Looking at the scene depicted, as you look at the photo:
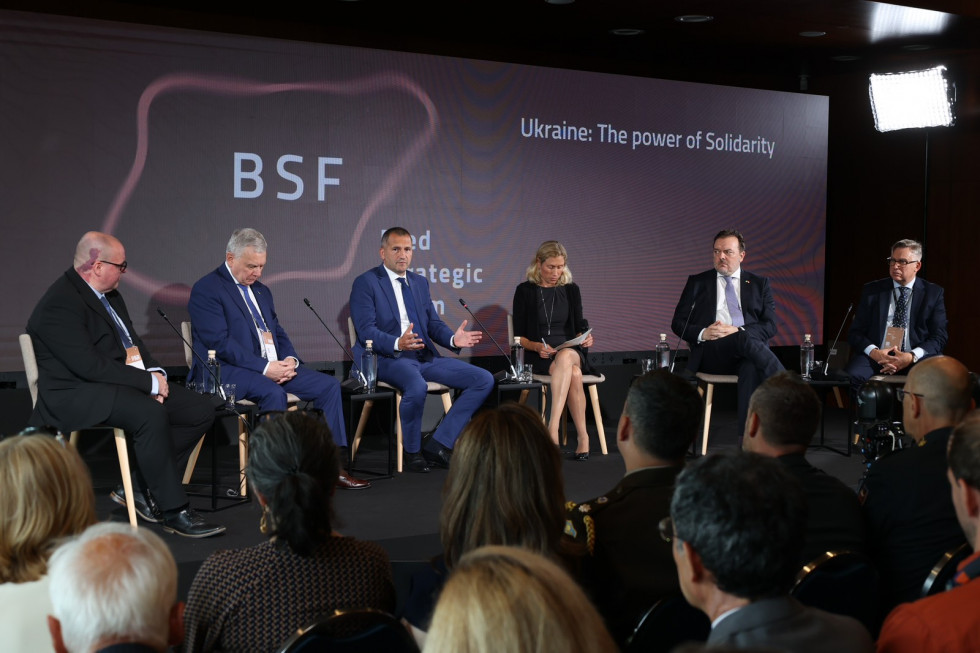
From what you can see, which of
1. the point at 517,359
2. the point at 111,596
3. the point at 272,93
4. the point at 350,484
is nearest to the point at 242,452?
the point at 350,484

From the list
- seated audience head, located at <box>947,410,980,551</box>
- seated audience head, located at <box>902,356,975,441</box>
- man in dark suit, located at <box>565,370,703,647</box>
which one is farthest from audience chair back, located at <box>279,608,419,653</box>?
seated audience head, located at <box>902,356,975,441</box>

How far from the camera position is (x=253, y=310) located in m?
5.24

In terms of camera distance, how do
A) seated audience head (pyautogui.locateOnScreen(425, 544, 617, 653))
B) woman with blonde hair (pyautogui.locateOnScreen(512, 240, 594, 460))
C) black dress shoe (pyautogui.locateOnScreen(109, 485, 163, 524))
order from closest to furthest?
seated audience head (pyautogui.locateOnScreen(425, 544, 617, 653)) → black dress shoe (pyautogui.locateOnScreen(109, 485, 163, 524)) → woman with blonde hair (pyautogui.locateOnScreen(512, 240, 594, 460))

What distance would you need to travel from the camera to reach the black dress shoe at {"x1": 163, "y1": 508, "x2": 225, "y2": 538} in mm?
4180

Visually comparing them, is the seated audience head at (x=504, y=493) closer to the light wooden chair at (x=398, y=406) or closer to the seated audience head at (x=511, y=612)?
the seated audience head at (x=511, y=612)

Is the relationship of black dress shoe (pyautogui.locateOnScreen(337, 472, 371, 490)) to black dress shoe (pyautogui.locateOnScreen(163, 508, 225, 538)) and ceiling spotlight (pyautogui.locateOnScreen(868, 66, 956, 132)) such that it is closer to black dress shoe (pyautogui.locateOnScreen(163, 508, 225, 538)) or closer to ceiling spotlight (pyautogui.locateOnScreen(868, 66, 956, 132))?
black dress shoe (pyautogui.locateOnScreen(163, 508, 225, 538))

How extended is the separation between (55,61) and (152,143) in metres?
0.63

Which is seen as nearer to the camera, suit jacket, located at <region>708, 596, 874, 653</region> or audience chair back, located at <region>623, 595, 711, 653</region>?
suit jacket, located at <region>708, 596, 874, 653</region>

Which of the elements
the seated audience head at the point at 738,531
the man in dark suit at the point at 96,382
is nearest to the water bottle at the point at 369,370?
the man in dark suit at the point at 96,382

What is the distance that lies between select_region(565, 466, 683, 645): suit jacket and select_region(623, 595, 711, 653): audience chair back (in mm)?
155

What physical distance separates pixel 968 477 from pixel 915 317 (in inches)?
195

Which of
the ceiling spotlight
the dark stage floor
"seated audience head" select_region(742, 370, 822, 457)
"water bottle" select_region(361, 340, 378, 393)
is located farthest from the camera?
the ceiling spotlight

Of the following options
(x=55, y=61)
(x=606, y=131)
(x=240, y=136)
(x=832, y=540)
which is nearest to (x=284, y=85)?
(x=240, y=136)

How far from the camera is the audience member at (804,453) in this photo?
7.32 ft
